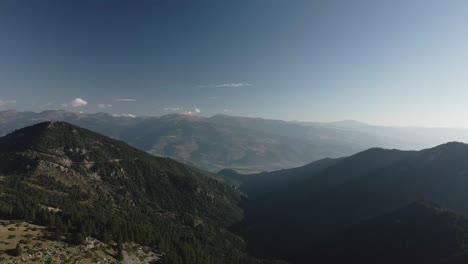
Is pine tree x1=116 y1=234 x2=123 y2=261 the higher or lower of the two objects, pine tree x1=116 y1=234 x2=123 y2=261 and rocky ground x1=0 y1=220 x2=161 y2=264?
the lower

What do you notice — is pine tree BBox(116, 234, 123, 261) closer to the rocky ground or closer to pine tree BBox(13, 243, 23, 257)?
the rocky ground

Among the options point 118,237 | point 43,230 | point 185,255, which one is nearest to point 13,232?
point 43,230

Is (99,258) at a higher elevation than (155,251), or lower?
higher

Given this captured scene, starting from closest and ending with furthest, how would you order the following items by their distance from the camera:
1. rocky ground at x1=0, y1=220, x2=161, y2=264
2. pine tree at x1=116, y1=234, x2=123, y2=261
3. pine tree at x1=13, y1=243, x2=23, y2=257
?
pine tree at x1=13, y1=243, x2=23, y2=257, rocky ground at x1=0, y1=220, x2=161, y2=264, pine tree at x1=116, y1=234, x2=123, y2=261

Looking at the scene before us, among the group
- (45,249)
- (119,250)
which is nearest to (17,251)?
(45,249)

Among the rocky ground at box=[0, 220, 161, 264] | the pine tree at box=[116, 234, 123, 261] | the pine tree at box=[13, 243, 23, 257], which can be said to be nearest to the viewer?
the pine tree at box=[13, 243, 23, 257]

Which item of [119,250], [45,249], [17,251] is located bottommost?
[119,250]

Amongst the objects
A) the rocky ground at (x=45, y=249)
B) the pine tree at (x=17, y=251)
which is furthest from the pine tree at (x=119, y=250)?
the pine tree at (x=17, y=251)

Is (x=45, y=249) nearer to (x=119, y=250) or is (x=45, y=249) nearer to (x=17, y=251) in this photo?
(x=17, y=251)

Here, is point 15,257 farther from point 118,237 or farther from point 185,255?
point 185,255

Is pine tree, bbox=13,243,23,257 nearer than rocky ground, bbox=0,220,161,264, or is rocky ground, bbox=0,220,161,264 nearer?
pine tree, bbox=13,243,23,257

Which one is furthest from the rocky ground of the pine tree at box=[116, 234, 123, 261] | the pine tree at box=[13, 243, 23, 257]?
the pine tree at box=[116, 234, 123, 261]
